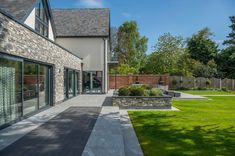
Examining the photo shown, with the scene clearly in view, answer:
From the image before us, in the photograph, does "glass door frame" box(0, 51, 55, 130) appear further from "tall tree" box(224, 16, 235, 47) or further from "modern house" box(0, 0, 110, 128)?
"tall tree" box(224, 16, 235, 47)

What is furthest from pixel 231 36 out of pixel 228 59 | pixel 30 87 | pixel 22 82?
pixel 22 82

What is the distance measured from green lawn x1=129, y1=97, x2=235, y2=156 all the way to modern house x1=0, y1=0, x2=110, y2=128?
4.49m

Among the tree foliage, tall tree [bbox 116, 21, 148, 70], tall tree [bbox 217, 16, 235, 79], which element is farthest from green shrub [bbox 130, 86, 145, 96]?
tall tree [bbox 116, 21, 148, 70]

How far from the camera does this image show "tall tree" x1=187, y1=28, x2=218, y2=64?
4481 centimetres

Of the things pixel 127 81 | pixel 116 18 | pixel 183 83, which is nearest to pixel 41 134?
pixel 127 81

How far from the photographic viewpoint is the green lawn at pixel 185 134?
245 inches

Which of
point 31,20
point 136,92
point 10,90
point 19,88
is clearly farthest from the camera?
point 31,20

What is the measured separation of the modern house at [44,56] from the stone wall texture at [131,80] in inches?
312

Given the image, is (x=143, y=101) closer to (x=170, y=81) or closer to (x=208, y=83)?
(x=170, y=81)

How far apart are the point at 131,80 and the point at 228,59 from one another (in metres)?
18.7

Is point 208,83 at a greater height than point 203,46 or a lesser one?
lesser

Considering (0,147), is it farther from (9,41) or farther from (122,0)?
(122,0)

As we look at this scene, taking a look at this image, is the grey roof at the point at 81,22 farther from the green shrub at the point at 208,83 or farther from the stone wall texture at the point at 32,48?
the green shrub at the point at 208,83

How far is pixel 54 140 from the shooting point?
269 inches
